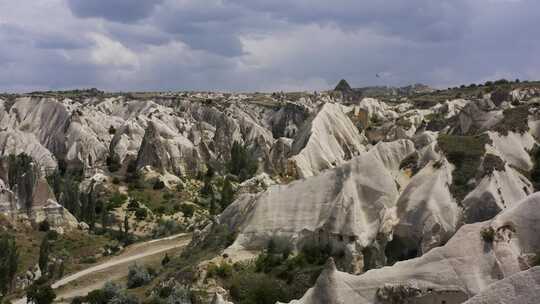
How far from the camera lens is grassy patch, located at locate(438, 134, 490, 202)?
33906 mm

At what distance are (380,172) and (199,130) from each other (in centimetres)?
6289

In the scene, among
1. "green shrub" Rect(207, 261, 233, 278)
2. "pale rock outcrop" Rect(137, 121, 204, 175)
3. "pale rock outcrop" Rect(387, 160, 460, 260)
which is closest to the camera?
"pale rock outcrop" Rect(387, 160, 460, 260)

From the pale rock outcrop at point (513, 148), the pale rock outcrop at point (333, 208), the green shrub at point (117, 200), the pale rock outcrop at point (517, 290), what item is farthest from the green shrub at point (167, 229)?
the pale rock outcrop at point (517, 290)

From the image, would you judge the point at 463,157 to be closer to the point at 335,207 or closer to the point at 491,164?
the point at 491,164

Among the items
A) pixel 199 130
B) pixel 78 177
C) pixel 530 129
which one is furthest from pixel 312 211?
pixel 199 130

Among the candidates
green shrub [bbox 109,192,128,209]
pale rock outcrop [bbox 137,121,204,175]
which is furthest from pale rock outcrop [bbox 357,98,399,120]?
green shrub [bbox 109,192,128,209]

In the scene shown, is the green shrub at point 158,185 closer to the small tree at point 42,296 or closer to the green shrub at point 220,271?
the small tree at point 42,296

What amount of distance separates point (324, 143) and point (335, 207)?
26697 millimetres

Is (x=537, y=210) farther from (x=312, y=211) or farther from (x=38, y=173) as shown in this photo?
(x=38, y=173)

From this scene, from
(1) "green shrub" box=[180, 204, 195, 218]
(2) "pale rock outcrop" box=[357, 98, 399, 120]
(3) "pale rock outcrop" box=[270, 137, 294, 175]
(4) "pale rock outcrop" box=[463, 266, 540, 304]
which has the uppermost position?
(4) "pale rock outcrop" box=[463, 266, 540, 304]

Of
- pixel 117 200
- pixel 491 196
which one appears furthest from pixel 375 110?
pixel 491 196

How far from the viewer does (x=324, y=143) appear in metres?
62.0

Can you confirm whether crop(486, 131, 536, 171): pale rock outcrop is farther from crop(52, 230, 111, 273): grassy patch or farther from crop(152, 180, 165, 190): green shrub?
crop(152, 180, 165, 190): green shrub

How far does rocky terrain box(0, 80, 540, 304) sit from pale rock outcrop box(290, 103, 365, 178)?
6.8 inches
